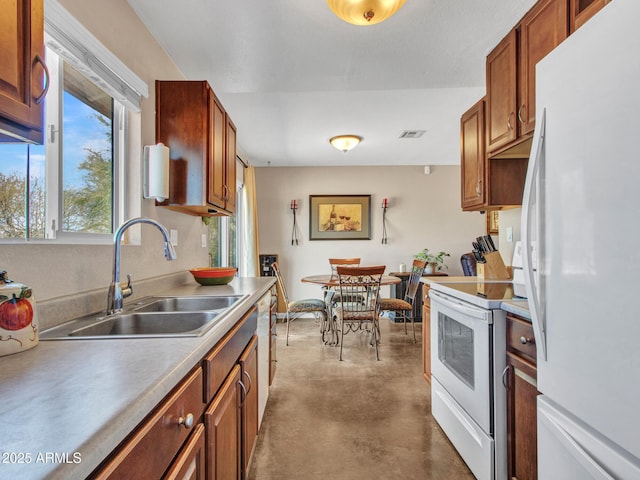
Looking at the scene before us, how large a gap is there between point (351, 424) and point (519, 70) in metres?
2.27

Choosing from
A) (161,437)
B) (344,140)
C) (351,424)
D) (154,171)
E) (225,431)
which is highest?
(344,140)

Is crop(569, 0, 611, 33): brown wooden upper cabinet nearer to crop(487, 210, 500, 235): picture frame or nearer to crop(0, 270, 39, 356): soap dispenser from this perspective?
crop(0, 270, 39, 356): soap dispenser

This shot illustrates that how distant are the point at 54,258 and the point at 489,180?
2.31m

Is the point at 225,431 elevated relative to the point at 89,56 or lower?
lower

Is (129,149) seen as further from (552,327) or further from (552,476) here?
(552,476)

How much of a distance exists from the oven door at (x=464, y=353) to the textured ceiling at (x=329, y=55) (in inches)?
58.7

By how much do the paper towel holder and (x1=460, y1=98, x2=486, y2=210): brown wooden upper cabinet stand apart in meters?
1.98

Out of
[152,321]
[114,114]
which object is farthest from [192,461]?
[114,114]

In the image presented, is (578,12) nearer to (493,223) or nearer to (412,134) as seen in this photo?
(412,134)

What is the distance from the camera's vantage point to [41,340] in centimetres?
95

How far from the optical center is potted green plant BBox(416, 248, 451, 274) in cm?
507

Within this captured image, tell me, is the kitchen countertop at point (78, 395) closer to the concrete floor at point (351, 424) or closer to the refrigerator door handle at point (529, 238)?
the refrigerator door handle at point (529, 238)

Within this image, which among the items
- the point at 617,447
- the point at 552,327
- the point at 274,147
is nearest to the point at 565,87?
the point at 552,327

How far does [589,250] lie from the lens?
0.82 metres
